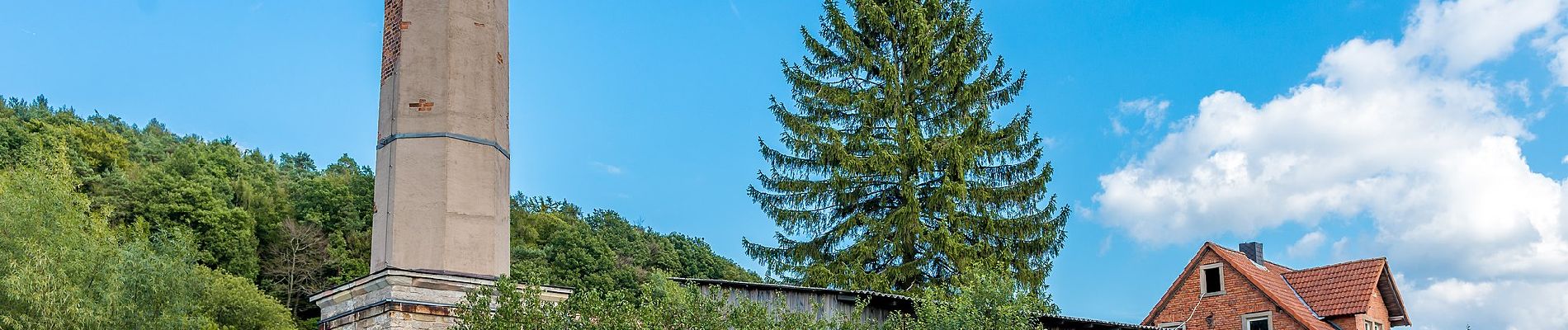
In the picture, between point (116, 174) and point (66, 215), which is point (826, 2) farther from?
point (116, 174)

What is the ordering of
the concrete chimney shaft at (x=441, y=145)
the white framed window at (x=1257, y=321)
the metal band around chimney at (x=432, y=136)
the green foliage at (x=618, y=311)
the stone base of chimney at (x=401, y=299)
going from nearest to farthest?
the green foliage at (x=618, y=311) → the stone base of chimney at (x=401, y=299) → the concrete chimney shaft at (x=441, y=145) → the metal band around chimney at (x=432, y=136) → the white framed window at (x=1257, y=321)

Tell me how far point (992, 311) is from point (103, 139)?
47.4m

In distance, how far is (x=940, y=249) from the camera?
81.9 ft

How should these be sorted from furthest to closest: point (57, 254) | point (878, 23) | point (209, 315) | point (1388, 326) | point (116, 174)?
point (116, 174), point (209, 315), point (1388, 326), point (878, 23), point (57, 254)

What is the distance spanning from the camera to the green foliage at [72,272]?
→ 23.0m

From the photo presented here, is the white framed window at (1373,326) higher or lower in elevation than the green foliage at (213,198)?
lower

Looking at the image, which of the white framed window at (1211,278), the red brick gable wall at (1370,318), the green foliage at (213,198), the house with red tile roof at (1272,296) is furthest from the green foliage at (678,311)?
the green foliage at (213,198)

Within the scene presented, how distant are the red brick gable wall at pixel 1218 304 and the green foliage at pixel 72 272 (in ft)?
71.7

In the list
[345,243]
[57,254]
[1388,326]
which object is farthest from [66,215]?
[1388,326]

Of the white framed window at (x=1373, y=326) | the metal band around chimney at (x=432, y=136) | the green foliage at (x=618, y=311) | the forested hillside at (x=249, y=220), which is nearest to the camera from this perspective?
the green foliage at (x=618, y=311)

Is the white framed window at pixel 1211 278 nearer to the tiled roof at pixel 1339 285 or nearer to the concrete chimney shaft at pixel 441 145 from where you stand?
the tiled roof at pixel 1339 285

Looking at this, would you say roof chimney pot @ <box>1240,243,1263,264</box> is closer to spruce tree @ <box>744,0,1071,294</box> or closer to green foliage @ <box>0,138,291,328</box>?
spruce tree @ <box>744,0,1071,294</box>

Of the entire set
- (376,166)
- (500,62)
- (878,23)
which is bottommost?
(376,166)

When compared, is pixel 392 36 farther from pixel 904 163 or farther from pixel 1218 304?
pixel 1218 304
